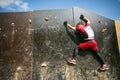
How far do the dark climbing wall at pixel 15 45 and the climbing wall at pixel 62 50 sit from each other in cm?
21

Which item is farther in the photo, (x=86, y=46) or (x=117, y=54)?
(x=117, y=54)

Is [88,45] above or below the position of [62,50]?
above

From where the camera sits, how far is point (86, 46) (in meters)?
5.20

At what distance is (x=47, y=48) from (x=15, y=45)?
947 millimetres

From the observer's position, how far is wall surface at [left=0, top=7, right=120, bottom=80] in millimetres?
5078

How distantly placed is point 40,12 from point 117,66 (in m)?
2.86

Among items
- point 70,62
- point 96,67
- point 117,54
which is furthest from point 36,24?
point 117,54

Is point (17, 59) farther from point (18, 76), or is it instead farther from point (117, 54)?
point (117, 54)

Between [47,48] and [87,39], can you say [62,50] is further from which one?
[87,39]

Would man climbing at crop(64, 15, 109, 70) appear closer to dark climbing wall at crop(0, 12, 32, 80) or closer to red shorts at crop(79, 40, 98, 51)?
red shorts at crop(79, 40, 98, 51)

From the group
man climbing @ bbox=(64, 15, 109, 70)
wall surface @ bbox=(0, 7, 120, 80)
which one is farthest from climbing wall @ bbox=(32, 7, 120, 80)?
man climbing @ bbox=(64, 15, 109, 70)

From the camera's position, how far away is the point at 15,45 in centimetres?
538

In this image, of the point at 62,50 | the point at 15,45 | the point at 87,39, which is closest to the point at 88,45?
the point at 87,39

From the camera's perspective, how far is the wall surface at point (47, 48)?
16.7 feet
